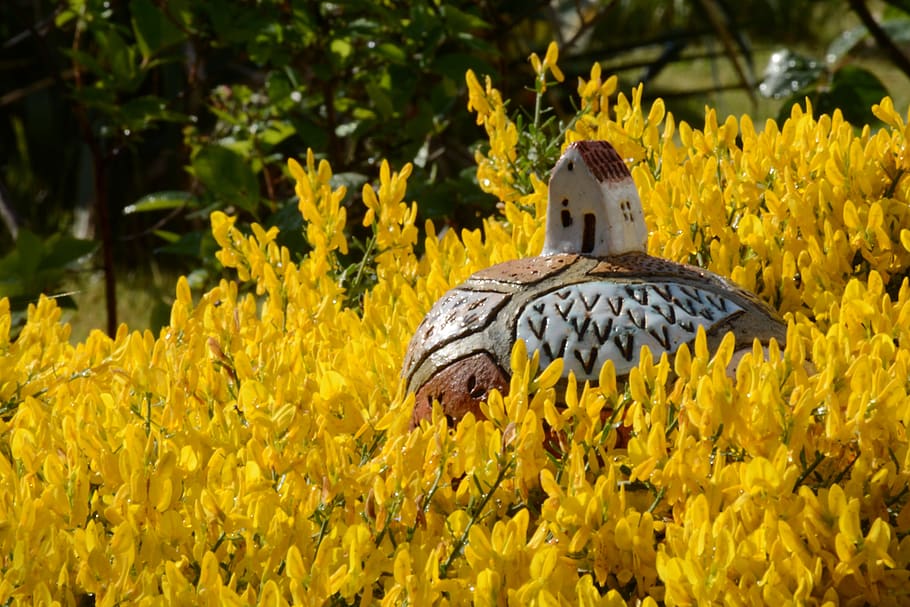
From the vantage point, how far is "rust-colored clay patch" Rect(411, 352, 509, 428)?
189cm

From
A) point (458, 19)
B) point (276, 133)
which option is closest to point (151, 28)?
point (276, 133)

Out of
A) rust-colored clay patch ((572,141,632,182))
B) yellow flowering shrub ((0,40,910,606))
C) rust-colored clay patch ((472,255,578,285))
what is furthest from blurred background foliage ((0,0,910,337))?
yellow flowering shrub ((0,40,910,606))

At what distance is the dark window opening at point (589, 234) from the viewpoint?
208cm

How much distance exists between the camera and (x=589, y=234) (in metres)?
2.09

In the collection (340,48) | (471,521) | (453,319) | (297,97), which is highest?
(340,48)

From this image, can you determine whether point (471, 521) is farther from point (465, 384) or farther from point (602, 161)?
point (602, 161)

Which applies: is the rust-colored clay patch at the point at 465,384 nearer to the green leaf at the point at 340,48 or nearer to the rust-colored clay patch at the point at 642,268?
the rust-colored clay patch at the point at 642,268

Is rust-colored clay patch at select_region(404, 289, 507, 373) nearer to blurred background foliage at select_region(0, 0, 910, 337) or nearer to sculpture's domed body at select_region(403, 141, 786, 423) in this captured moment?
sculpture's domed body at select_region(403, 141, 786, 423)

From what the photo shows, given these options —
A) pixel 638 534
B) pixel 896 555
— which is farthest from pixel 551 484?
pixel 896 555

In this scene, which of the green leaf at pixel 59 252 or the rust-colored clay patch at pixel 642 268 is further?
the green leaf at pixel 59 252

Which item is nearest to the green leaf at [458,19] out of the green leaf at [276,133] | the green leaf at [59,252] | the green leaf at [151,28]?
the green leaf at [276,133]

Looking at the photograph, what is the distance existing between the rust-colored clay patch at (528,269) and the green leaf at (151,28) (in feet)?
5.91

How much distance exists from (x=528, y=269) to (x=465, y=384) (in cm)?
24

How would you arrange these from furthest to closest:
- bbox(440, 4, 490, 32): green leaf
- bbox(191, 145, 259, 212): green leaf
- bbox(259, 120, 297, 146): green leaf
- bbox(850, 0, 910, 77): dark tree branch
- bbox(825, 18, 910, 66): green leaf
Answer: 1. bbox(825, 18, 910, 66): green leaf
2. bbox(850, 0, 910, 77): dark tree branch
3. bbox(259, 120, 297, 146): green leaf
4. bbox(440, 4, 490, 32): green leaf
5. bbox(191, 145, 259, 212): green leaf
